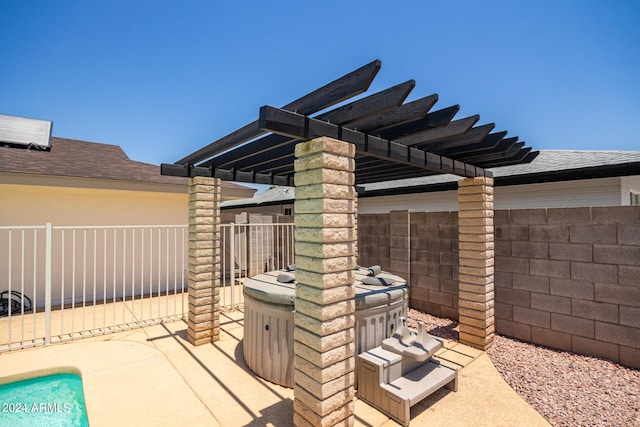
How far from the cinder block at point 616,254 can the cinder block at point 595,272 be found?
8cm

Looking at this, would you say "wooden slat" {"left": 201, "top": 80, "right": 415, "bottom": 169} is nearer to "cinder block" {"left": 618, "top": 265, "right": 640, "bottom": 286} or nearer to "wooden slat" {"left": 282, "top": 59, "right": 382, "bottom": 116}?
"wooden slat" {"left": 282, "top": 59, "right": 382, "bottom": 116}

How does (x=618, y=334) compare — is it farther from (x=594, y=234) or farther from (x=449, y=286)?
(x=449, y=286)

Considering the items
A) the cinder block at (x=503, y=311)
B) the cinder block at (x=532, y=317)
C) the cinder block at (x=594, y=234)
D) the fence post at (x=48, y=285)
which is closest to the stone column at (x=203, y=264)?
the fence post at (x=48, y=285)

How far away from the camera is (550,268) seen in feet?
14.5

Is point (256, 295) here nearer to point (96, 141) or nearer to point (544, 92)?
point (544, 92)

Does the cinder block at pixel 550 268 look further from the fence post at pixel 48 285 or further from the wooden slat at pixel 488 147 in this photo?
the fence post at pixel 48 285

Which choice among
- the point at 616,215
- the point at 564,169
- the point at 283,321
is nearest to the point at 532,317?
the point at 616,215

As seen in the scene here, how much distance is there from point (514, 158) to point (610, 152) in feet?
15.2

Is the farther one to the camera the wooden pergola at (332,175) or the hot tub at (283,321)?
the hot tub at (283,321)

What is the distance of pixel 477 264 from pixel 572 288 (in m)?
1.31

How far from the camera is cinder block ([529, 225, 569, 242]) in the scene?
4.30m

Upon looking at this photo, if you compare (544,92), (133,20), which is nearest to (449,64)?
(544,92)

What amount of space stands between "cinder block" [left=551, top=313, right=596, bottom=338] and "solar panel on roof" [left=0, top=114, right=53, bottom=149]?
1270 centimetres

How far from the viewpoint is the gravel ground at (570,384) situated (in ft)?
9.55
